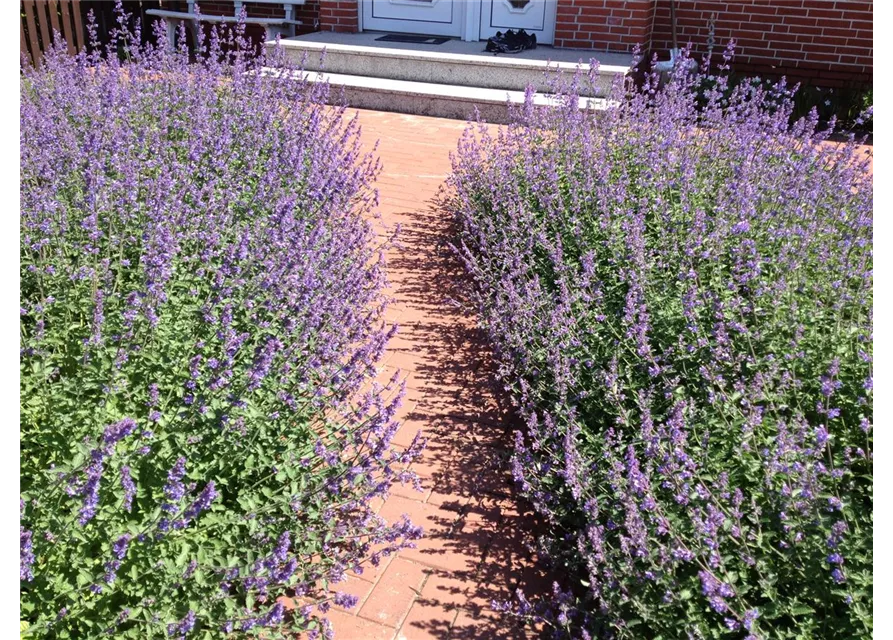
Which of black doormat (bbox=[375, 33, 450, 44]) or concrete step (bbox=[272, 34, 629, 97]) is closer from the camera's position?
concrete step (bbox=[272, 34, 629, 97])

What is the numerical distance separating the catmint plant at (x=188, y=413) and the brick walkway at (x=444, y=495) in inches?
6.2

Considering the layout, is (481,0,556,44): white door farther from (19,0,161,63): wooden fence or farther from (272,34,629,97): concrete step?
(19,0,161,63): wooden fence

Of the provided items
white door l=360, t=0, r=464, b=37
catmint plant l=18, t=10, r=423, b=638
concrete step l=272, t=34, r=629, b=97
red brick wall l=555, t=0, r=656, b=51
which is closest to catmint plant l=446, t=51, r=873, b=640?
catmint plant l=18, t=10, r=423, b=638

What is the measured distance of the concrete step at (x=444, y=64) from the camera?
9.23 meters

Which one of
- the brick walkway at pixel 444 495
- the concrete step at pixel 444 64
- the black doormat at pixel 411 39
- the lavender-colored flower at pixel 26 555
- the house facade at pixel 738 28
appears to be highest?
the house facade at pixel 738 28

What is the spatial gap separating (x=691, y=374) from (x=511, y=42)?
8.07 m

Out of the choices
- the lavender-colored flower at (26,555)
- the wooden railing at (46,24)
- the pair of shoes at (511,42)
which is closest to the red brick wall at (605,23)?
the pair of shoes at (511,42)

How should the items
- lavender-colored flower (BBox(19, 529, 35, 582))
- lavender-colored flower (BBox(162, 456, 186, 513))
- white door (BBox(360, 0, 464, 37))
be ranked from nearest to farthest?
lavender-colored flower (BBox(19, 529, 35, 582)), lavender-colored flower (BBox(162, 456, 186, 513)), white door (BBox(360, 0, 464, 37))

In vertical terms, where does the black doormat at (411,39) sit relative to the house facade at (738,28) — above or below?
below

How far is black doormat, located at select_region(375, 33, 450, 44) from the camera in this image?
10742mm

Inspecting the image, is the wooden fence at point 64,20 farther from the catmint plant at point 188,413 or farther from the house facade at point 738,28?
the catmint plant at point 188,413

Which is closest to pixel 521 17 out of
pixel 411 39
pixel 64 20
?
pixel 411 39

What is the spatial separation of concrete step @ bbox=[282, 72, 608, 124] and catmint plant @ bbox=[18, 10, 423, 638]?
5.37 metres
